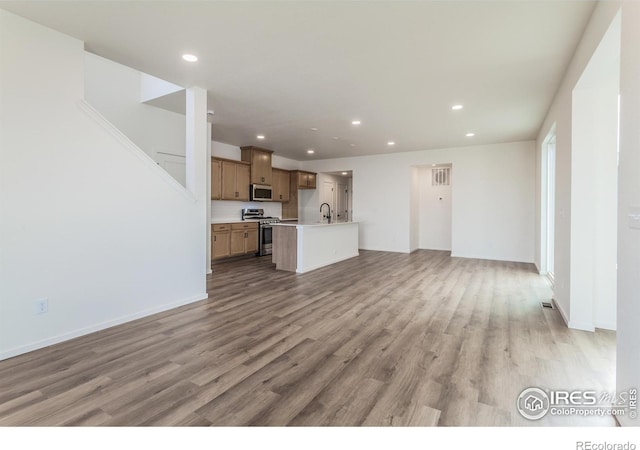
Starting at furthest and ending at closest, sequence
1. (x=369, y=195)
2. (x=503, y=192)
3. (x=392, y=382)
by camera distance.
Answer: (x=369, y=195)
(x=503, y=192)
(x=392, y=382)

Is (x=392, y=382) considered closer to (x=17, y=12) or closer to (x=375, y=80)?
(x=375, y=80)

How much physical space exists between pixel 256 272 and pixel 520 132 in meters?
5.96

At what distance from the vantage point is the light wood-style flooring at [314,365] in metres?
1.78

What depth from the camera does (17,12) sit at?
8.17 feet

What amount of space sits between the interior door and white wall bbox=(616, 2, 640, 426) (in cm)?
916

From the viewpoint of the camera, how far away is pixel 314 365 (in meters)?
2.34

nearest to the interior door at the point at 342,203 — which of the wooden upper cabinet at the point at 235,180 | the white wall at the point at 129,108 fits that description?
the wooden upper cabinet at the point at 235,180

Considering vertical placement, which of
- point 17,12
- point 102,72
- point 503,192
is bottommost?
→ point 503,192

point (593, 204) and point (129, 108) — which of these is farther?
point (129, 108)

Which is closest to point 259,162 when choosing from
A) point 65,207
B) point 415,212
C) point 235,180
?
point 235,180

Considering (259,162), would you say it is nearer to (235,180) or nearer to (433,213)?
(235,180)

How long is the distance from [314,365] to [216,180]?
5397 millimetres
